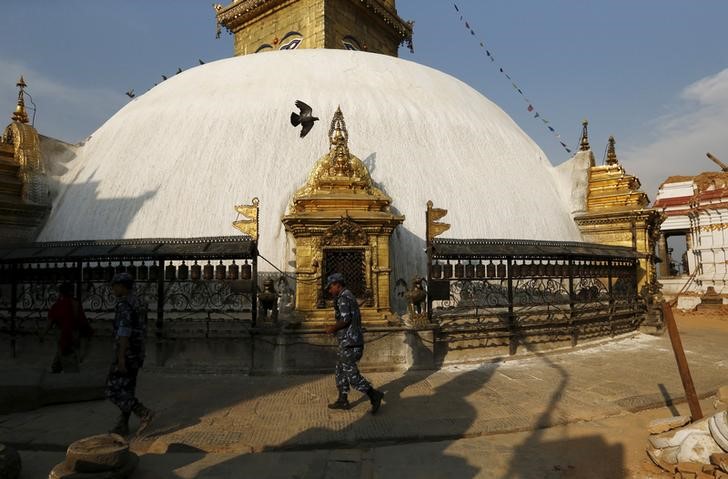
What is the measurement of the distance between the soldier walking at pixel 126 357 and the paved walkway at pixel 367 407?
29 centimetres

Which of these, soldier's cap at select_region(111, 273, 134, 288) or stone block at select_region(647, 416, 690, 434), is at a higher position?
soldier's cap at select_region(111, 273, 134, 288)

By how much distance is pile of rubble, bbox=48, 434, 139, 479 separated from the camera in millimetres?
3277

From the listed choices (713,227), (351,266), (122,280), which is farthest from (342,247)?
(713,227)

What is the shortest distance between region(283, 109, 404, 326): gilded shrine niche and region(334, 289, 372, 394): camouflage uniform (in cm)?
208

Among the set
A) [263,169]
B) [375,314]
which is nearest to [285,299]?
[375,314]

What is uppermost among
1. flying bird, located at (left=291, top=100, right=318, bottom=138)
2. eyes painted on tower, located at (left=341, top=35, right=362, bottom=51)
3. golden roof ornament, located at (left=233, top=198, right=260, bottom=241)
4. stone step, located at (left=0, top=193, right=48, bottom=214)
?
eyes painted on tower, located at (left=341, top=35, right=362, bottom=51)

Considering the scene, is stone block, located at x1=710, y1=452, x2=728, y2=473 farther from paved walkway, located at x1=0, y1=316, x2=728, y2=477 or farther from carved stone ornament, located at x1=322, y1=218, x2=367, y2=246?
carved stone ornament, located at x1=322, y1=218, x2=367, y2=246

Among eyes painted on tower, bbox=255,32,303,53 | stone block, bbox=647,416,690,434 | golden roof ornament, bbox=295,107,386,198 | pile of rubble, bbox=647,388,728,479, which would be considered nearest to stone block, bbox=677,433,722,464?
pile of rubble, bbox=647,388,728,479

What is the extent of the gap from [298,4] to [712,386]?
59.4 ft

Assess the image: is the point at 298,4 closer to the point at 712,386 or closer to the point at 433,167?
the point at 433,167

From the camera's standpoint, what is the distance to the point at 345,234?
23.9ft

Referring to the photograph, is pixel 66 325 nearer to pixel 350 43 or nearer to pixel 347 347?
pixel 347 347

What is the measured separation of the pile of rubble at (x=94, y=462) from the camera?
10.8 feet

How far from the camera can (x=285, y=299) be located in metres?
8.28
